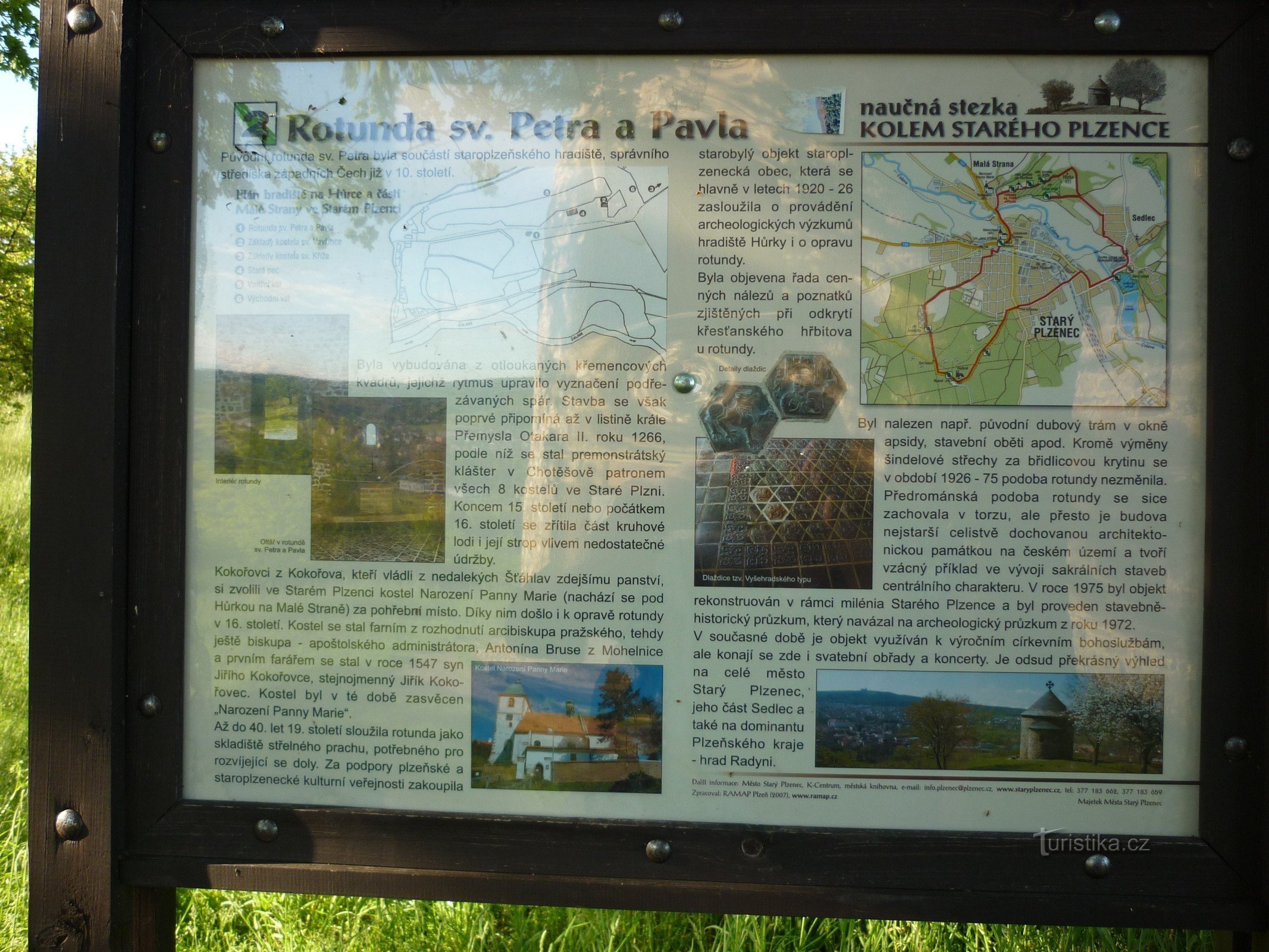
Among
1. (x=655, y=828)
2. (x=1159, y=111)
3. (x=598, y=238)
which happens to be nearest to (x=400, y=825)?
(x=655, y=828)

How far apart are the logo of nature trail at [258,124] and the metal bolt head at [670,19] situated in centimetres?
92

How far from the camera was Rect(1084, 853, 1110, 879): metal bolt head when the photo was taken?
1802 mm

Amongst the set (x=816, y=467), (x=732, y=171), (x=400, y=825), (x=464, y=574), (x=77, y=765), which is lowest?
(x=400, y=825)

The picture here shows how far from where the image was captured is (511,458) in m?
1.90

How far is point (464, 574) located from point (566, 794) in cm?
55

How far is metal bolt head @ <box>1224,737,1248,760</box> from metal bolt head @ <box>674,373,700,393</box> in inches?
54.8

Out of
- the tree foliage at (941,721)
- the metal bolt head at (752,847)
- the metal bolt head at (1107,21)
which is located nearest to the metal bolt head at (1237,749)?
the tree foliage at (941,721)

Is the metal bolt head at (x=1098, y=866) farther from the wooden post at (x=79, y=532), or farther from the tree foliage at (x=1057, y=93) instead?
the wooden post at (x=79, y=532)

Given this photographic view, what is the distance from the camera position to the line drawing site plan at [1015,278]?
185cm

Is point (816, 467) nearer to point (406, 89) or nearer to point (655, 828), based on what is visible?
point (655, 828)

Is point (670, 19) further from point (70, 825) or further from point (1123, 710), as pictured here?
point (70, 825)

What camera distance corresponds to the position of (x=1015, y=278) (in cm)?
187

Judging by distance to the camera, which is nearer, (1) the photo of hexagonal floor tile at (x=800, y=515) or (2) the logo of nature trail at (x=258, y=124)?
(1) the photo of hexagonal floor tile at (x=800, y=515)

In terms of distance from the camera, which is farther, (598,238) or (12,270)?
(12,270)
